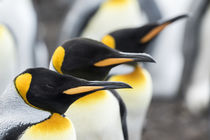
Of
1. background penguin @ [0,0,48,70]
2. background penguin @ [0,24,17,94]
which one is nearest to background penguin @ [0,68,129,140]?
background penguin @ [0,24,17,94]

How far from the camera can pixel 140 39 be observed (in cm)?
265

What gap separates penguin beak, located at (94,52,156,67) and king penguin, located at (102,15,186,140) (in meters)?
0.42

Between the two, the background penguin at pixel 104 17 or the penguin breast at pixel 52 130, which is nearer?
the penguin breast at pixel 52 130

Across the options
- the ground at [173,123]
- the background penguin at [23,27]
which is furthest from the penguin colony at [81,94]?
the ground at [173,123]

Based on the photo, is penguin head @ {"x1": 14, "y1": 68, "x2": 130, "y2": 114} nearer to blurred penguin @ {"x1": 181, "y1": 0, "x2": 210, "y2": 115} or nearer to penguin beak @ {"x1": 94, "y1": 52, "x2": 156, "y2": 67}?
penguin beak @ {"x1": 94, "y1": 52, "x2": 156, "y2": 67}

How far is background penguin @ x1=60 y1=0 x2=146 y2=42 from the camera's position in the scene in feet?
12.4

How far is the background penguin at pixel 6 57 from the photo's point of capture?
10.9 ft

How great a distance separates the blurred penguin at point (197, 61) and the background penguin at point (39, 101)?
2.64 meters

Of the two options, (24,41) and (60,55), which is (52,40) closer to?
(24,41)

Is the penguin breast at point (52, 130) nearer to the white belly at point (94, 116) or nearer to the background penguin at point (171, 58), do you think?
the white belly at point (94, 116)

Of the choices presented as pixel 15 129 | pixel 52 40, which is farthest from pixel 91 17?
pixel 52 40

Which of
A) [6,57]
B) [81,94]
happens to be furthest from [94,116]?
[6,57]

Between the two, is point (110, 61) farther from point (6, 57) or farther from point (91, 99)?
point (6, 57)

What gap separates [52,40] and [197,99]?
7.90 ft
